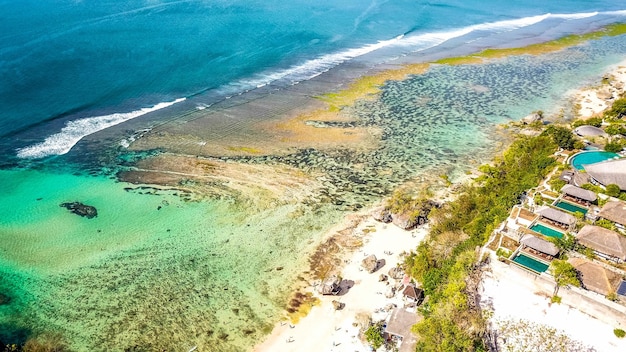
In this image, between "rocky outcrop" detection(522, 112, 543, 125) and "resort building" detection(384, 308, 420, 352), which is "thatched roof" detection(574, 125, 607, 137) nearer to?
"rocky outcrop" detection(522, 112, 543, 125)

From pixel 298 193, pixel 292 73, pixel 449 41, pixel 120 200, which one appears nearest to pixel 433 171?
pixel 298 193

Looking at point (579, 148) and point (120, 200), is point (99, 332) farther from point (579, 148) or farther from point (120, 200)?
point (579, 148)

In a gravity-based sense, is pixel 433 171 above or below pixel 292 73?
below

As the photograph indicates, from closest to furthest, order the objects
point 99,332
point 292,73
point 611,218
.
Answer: point 99,332, point 611,218, point 292,73

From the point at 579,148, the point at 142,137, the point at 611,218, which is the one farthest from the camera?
the point at 142,137

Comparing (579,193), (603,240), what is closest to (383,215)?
(579,193)

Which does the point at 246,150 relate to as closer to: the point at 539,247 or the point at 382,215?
the point at 382,215

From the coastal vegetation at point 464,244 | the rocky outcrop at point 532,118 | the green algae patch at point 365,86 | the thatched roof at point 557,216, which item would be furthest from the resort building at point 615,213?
the green algae patch at point 365,86

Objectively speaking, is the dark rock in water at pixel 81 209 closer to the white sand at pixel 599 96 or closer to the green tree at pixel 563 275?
the green tree at pixel 563 275
